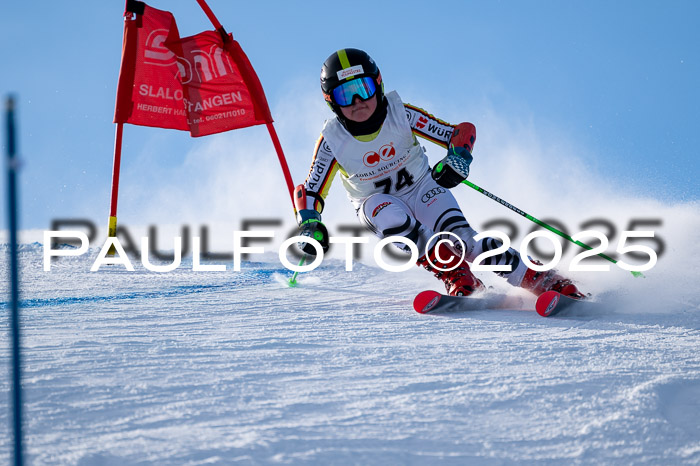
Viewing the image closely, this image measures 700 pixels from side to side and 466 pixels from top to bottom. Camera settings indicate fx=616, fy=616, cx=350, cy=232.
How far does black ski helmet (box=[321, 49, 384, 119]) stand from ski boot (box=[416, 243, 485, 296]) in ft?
2.84

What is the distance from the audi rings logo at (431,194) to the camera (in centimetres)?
346

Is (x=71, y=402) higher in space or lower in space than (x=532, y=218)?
lower

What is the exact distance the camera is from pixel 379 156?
3406mm

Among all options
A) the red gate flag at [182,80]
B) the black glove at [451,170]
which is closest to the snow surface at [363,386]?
the black glove at [451,170]

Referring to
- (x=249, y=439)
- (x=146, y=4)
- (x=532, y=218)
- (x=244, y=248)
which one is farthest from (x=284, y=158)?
(x=249, y=439)

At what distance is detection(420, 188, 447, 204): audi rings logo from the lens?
3.46 meters

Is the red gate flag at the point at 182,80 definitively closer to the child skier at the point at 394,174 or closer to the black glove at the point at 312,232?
the child skier at the point at 394,174

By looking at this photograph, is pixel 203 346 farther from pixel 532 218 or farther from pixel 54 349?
pixel 532 218

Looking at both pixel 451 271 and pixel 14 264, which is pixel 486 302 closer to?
pixel 451 271

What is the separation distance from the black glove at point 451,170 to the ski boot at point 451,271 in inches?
13.5

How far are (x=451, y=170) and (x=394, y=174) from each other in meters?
0.40

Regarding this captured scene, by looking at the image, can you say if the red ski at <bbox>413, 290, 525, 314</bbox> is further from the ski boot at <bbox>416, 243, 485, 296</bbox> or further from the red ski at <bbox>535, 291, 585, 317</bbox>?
the red ski at <bbox>535, 291, 585, 317</bbox>

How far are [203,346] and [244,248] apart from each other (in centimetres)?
379

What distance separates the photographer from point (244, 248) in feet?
19.6
